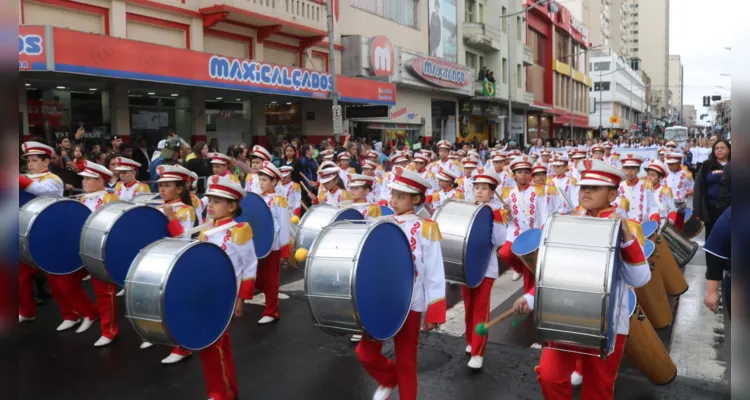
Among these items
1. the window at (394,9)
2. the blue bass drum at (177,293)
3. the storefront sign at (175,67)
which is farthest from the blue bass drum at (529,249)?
the window at (394,9)

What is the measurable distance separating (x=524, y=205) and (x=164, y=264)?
470 cm

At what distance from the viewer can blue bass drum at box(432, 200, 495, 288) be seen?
203 inches

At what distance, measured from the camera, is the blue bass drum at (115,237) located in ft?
18.5

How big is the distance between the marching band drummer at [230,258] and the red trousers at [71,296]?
2.48 meters

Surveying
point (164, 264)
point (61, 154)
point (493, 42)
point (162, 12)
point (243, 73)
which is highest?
point (493, 42)

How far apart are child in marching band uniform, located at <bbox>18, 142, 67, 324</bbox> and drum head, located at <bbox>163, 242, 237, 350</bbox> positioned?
2.86 meters

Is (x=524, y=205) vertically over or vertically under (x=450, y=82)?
under

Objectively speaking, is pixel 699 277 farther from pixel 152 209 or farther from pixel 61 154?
pixel 61 154

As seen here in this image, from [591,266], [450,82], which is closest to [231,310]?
[591,266]

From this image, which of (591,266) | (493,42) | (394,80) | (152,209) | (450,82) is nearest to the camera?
(591,266)

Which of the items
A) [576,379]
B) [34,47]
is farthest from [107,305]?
[34,47]

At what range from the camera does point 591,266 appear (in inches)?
133

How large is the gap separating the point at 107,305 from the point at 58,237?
87 centimetres

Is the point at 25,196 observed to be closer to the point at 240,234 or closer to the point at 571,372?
the point at 240,234
